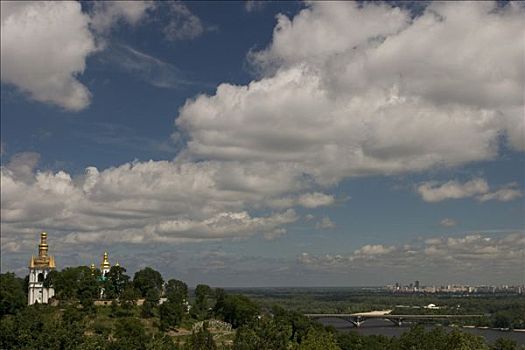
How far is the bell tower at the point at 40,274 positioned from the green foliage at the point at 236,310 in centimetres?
2499

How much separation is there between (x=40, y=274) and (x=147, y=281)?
48.8ft

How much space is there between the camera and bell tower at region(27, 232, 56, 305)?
93.1 meters

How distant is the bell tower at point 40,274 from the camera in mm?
93125

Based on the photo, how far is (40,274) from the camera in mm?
94250

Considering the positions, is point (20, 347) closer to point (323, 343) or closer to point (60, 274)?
point (60, 274)

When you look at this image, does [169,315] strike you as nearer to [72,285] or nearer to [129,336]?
[129,336]

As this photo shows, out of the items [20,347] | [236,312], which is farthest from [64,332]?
[236,312]

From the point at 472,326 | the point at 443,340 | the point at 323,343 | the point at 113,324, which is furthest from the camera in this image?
the point at 472,326

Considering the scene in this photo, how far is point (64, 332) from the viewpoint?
71.6m

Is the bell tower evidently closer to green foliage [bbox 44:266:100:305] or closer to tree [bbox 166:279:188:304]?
green foliage [bbox 44:266:100:305]

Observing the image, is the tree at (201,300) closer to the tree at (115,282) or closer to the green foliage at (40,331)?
the tree at (115,282)

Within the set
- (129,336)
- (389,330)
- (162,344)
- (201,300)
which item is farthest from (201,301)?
(389,330)

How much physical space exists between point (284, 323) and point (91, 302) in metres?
25.4

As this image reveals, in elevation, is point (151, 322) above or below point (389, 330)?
above
